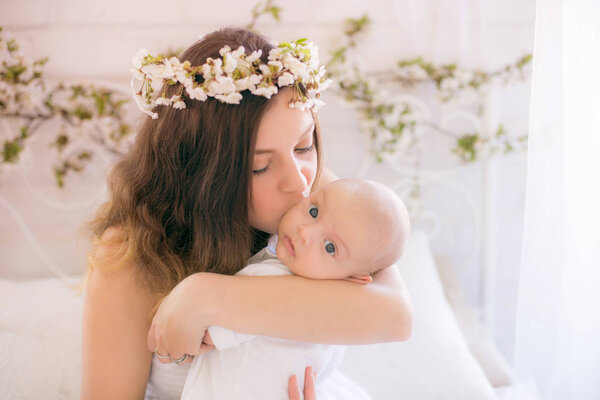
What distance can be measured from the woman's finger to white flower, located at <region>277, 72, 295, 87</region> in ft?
2.01

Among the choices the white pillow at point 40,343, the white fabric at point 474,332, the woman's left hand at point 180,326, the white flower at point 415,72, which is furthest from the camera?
the white flower at point 415,72

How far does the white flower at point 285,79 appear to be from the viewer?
105 centimetres

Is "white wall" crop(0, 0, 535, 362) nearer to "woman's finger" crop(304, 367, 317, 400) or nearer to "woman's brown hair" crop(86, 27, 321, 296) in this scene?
"woman's brown hair" crop(86, 27, 321, 296)

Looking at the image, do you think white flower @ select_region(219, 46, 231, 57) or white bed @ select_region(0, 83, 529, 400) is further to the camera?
white bed @ select_region(0, 83, 529, 400)

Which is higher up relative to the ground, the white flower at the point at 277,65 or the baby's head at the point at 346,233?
the white flower at the point at 277,65

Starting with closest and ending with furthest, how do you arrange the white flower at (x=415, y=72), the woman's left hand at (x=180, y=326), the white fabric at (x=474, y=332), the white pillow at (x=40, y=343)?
1. the woman's left hand at (x=180, y=326)
2. the white pillow at (x=40, y=343)
3. the white fabric at (x=474, y=332)
4. the white flower at (x=415, y=72)

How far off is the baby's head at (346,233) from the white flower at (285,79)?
9.5 inches

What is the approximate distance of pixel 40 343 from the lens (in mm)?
1485

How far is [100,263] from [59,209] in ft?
3.37

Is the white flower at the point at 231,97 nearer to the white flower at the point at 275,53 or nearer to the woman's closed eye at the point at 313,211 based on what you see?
the white flower at the point at 275,53

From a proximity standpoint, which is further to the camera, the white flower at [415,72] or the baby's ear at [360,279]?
the white flower at [415,72]

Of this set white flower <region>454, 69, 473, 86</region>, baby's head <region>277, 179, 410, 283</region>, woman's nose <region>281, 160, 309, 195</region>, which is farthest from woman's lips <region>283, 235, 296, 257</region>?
white flower <region>454, 69, 473, 86</region>

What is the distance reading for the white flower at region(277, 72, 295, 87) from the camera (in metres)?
1.05

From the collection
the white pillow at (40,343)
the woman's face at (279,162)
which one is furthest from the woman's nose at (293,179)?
the white pillow at (40,343)
